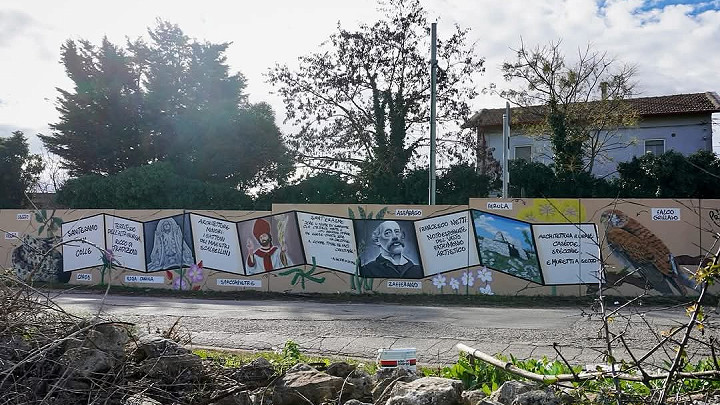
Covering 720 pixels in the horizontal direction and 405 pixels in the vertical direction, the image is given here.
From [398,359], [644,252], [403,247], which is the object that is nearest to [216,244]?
[403,247]

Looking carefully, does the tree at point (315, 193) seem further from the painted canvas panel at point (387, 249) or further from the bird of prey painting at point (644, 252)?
the bird of prey painting at point (644, 252)

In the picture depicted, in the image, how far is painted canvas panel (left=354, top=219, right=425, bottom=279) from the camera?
15.4 m

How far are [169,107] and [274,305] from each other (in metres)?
20.2

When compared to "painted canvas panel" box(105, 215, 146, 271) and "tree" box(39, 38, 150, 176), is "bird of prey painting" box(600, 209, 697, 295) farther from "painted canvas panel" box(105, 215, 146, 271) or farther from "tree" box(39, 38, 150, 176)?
"tree" box(39, 38, 150, 176)

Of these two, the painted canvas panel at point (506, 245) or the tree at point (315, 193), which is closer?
the painted canvas panel at point (506, 245)

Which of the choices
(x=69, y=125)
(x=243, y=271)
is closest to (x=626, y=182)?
(x=243, y=271)

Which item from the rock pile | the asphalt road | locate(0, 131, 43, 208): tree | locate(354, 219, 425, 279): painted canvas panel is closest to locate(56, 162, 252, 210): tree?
locate(0, 131, 43, 208): tree

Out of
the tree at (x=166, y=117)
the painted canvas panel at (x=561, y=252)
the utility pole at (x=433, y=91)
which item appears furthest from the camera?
the tree at (x=166, y=117)

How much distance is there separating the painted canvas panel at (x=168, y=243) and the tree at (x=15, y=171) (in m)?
13.4

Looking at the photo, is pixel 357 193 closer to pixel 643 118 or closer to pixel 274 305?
pixel 274 305

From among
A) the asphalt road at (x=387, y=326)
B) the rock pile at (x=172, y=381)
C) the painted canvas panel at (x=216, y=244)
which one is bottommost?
the asphalt road at (x=387, y=326)

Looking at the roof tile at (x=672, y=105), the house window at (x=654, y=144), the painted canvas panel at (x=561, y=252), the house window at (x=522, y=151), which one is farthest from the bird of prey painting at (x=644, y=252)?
the house window at (x=654, y=144)

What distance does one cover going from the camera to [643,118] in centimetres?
3419

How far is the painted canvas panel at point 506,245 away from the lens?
1478 centimetres
